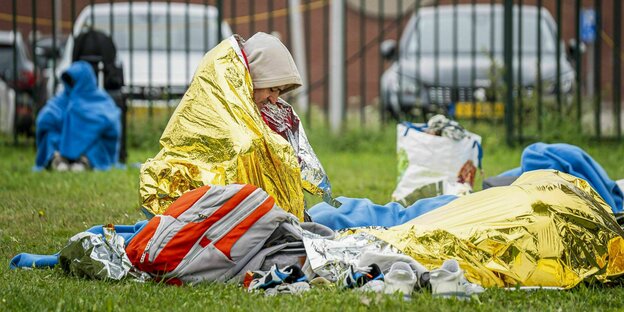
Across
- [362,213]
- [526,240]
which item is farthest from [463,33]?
[526,240]

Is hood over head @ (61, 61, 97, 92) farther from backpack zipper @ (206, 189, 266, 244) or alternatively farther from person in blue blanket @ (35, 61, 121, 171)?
backpack zipper @ (206, 189, 266, 244)

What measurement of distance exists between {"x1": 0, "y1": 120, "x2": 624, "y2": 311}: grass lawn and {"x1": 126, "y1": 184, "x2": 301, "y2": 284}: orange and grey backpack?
0.33 feet

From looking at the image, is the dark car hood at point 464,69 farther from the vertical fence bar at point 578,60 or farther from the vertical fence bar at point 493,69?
the vertical fence bar at point 578,60

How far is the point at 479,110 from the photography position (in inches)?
440

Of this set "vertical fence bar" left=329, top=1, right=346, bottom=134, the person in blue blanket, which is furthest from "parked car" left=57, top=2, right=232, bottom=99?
the person in blue blanket

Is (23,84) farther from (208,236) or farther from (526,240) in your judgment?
(526,240)

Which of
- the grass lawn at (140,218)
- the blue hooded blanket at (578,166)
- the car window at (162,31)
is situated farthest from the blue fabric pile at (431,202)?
the car window at (162,31)

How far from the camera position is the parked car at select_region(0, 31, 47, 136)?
11.1 m

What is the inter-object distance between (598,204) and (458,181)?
7.72ft

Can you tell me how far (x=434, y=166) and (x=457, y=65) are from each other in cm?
477

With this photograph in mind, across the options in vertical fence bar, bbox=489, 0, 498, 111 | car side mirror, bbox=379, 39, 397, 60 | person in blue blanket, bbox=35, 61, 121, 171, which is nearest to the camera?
person in blue blanket, bbox=35, 61, 121, 171

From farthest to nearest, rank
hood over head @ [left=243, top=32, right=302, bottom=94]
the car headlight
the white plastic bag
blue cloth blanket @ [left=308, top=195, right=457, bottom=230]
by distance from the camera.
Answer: the car headlight
the white plastic bag
blue cloth blanket @ [left=308, top=195, right=457, bottom=230]
hood over head @ [left=243, top=32, right=302, bottom=94]

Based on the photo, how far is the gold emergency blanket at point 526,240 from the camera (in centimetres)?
436

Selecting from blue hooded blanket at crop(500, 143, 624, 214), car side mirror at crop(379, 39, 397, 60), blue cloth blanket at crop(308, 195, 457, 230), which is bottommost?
blue cloth blanket at crop(308, 195, 457, 230)
